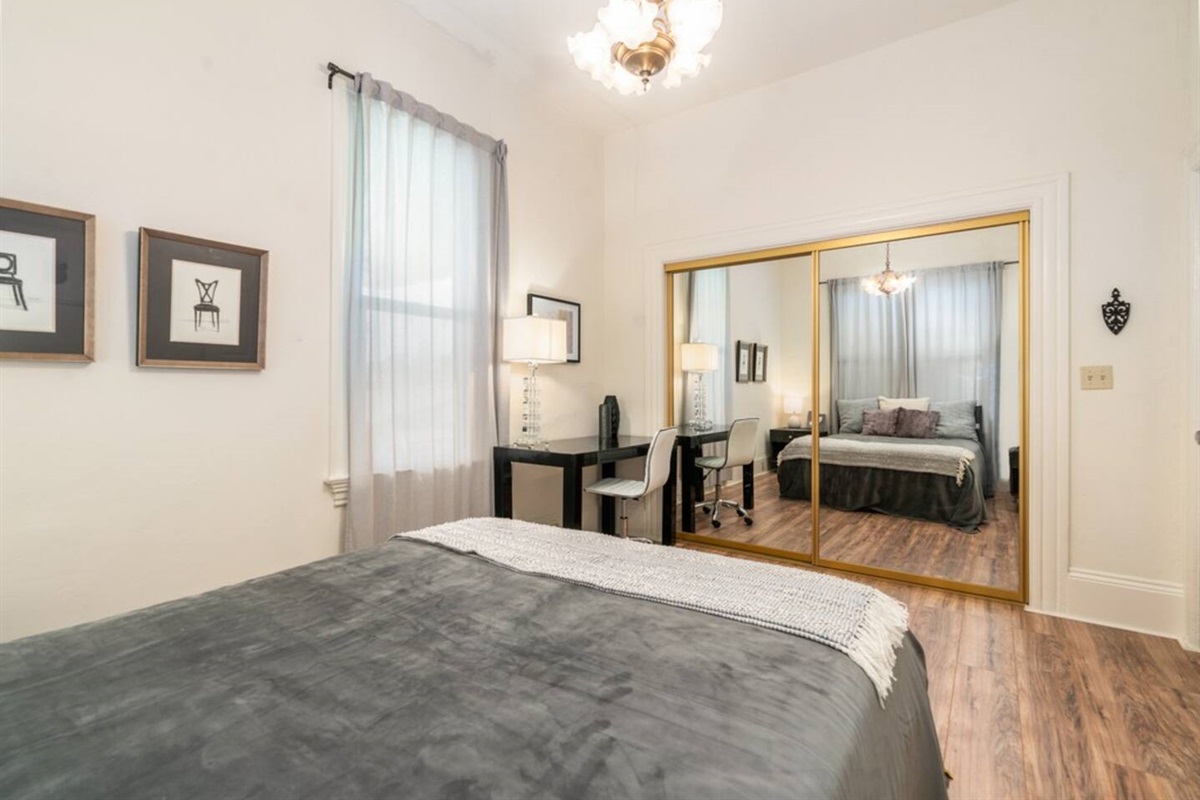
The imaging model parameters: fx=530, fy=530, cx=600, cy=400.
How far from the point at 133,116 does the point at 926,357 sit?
150 inches

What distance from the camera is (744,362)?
149 inches

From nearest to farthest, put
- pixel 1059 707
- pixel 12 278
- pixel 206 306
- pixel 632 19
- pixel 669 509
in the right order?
1. pixel 12 278
2. pixel 632 19
3. pixel 1059 707
4. pixel 206 306
5. pixel 669 509

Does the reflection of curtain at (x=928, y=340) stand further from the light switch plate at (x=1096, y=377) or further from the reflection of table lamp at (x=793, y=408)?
the light switch plate at (x=1096, y=377)

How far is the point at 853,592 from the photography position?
1246mm

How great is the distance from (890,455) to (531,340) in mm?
2297

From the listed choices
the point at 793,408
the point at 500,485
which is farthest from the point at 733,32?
the point at 500,485

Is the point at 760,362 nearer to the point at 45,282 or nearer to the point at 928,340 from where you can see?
the point at 928,340

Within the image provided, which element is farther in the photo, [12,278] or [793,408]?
[793,408]

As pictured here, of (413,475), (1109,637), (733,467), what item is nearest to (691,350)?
(733,467)

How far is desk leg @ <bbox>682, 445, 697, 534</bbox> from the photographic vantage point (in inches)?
154

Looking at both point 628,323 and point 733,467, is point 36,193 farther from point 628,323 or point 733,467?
point 733,467

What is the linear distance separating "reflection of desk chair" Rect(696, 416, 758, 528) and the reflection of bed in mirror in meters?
0.24

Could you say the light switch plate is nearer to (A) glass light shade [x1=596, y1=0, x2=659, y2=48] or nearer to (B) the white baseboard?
(B) the white baseboard

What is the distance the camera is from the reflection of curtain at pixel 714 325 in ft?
12.6
